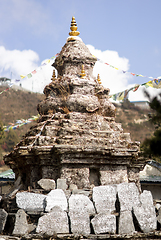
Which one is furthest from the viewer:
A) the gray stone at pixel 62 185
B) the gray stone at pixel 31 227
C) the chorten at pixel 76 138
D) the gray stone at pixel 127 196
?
the chorten at pixel 76 138

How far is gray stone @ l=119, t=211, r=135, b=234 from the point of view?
7.13 m

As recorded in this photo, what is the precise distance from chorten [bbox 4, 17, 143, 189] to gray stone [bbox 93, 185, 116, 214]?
976mm

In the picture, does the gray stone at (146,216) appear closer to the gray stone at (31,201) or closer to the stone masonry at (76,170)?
the stone masonry at (76,170)

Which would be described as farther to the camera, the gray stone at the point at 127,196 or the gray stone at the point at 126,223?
the gray stone at the point at 127,196

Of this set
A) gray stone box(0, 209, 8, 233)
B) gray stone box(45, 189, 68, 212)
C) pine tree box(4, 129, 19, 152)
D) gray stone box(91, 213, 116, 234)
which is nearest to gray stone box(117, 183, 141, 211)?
gray stone box(91, 213, 116, 234)

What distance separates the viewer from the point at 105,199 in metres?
7.43

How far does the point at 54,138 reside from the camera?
919cm

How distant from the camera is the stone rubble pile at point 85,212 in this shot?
22.9ft

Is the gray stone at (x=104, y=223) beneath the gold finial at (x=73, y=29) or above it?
beneath

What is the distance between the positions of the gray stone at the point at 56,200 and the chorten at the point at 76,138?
849 millimetres

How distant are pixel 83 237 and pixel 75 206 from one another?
618mm

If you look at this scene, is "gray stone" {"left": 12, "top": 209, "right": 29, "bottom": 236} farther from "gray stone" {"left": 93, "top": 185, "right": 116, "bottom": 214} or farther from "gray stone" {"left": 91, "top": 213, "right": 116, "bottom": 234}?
"gray stone" {"left": 93, "top": 185, "right": 116, "bottom": 214}

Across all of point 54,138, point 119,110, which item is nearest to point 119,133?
point 54,138

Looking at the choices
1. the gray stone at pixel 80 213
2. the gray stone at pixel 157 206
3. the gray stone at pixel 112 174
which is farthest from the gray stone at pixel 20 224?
the gray stone at pixel 157 206
